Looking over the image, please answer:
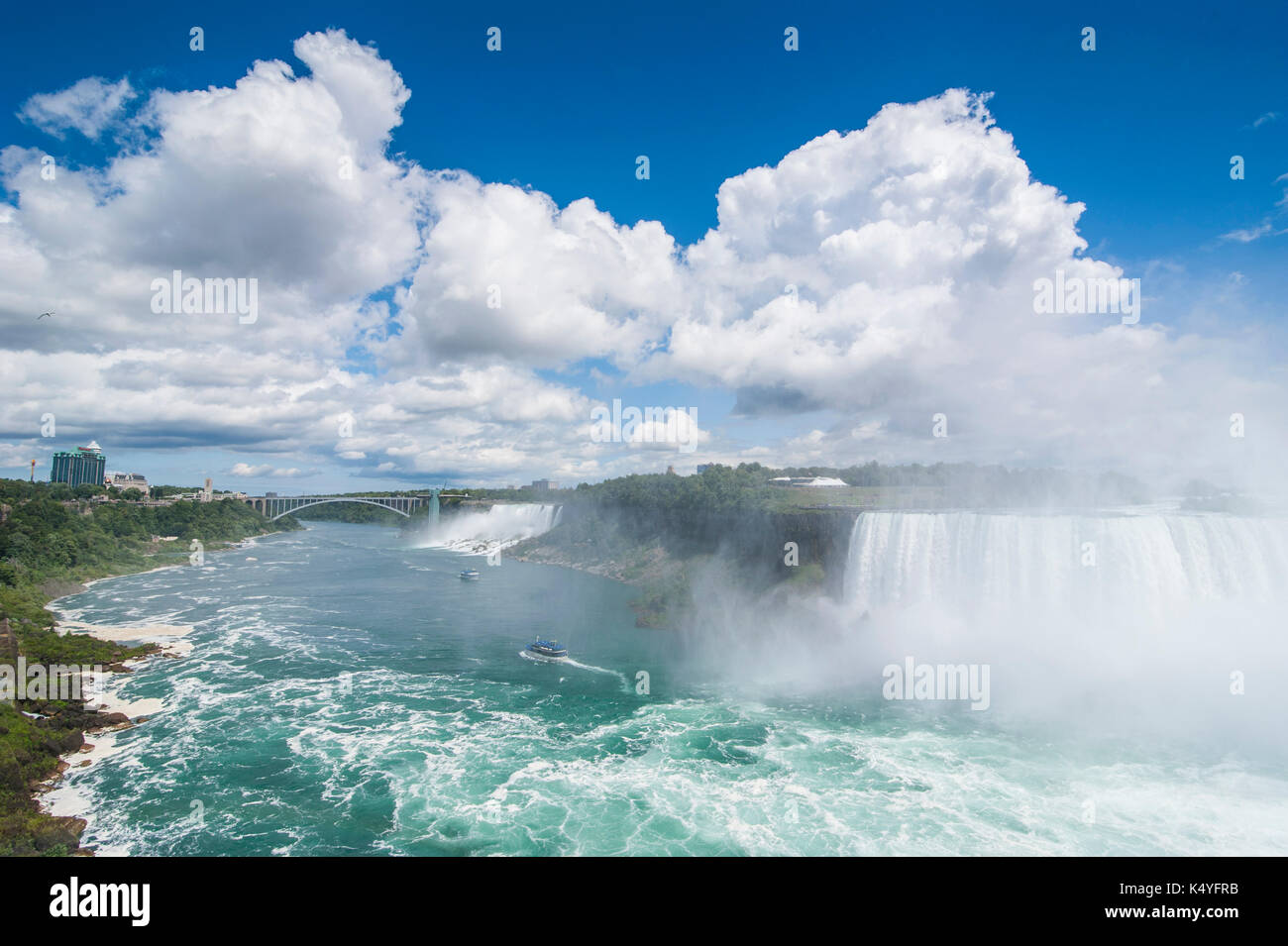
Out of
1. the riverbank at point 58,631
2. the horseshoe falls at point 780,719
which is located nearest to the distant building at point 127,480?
the riverbank at point 58,631

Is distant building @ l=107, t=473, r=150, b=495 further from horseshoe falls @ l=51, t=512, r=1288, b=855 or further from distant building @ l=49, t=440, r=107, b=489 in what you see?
horseshoe falls @ l=51, t=512, r=1288, b=855

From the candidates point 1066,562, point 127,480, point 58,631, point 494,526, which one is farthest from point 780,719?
point 127,480

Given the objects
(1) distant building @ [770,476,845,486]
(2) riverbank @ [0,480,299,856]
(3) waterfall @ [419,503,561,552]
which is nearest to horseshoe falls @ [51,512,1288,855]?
(2) riverbank @ [0,480,299,856]

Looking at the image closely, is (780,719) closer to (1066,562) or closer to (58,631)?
(1066,562)

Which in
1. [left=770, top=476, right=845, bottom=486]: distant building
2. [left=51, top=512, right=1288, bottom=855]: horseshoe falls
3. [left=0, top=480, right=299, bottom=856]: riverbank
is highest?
[left=770, top=476, right=845, bottom=486]: distant building

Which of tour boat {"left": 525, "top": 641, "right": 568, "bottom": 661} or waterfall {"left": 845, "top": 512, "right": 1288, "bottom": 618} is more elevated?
waterfall {"left": 845, "top": 512, "right": 1288, "bottom": 618}

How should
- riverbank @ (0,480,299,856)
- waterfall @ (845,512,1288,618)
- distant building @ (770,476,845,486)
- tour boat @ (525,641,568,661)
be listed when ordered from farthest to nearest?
distant building @ (770,476,845,486) < tour boat @ (525,641,568,661) < waterfall @ (845,512,1288,618) < riverbank @ (0,480,299,856)
